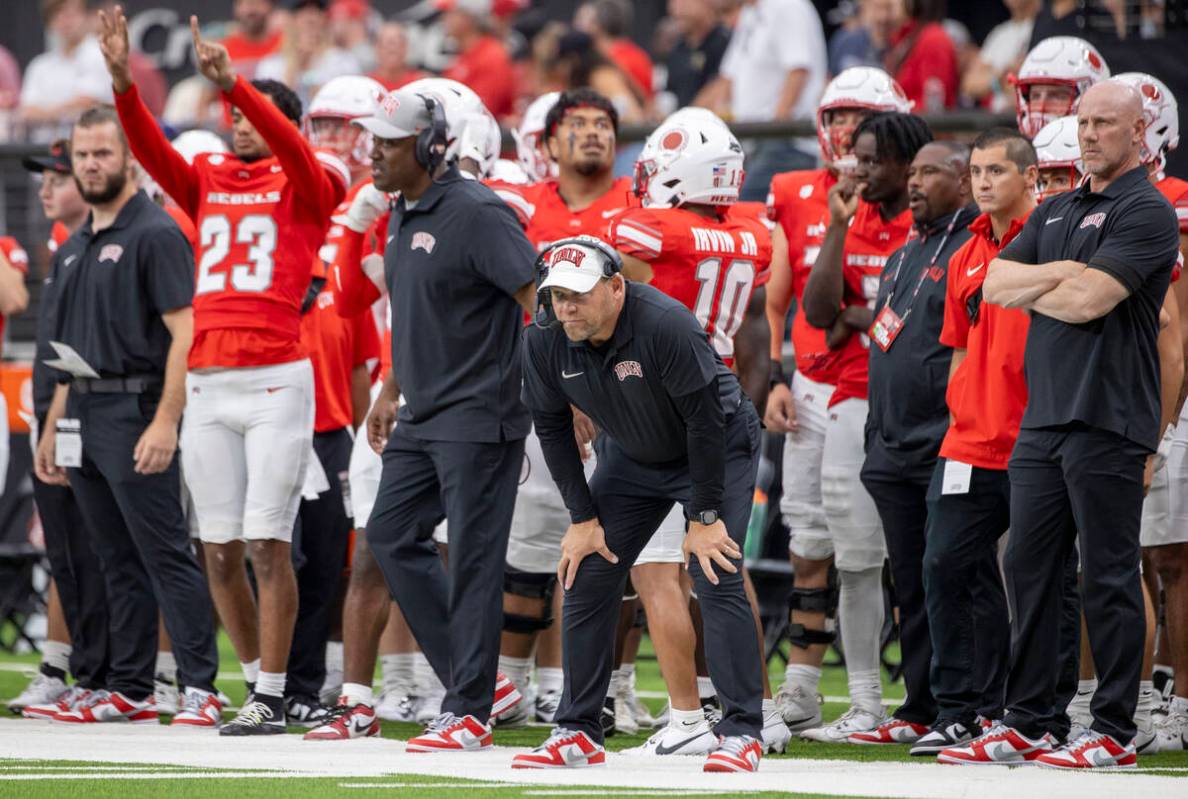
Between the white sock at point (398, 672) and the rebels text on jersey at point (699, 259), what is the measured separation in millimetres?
2435

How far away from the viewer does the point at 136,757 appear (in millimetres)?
7516

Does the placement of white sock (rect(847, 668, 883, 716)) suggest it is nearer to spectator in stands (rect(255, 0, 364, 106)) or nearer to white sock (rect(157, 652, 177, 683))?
white sock (rect(157, 652, 177, 683))

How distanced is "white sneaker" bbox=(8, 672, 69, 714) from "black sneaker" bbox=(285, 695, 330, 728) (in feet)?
4.10

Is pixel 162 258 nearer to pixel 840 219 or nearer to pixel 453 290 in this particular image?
pixel 453 290

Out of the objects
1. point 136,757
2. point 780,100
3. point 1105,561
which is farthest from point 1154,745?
point 780,100

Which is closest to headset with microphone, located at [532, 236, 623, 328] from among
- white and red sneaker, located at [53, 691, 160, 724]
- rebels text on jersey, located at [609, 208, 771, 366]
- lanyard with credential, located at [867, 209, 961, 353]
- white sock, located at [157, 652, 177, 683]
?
rebels text on jersey, located at [609, 208, 771, 366]

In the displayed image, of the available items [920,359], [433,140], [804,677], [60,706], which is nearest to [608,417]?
[433,140]

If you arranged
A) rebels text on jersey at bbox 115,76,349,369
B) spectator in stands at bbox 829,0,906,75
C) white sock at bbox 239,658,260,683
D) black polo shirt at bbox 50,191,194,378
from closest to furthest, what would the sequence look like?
rebels text on jersey at bbox 115,76,349,369, white sock at bbox 239,658,260,683, black polo shirt at bbox 50,191,194,378, spectator in stands at bbox 829,0,906,75

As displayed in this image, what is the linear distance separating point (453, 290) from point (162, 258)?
1829 millimetres

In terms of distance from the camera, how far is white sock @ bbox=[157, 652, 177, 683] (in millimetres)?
10102

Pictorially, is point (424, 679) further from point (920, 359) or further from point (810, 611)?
point (920, 359)

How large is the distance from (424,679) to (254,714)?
50.6 inches

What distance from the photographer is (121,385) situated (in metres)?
9.22

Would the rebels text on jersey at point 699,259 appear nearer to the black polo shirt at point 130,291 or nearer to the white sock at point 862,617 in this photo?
the white sock at point 862,617
